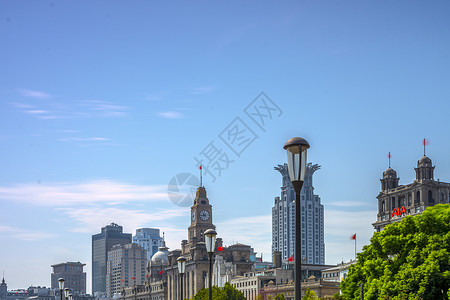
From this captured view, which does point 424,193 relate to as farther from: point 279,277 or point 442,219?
point 442,219

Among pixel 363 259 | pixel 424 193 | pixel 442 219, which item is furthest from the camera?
pixel 424 193

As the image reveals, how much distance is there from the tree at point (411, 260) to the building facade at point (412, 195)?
76.0m

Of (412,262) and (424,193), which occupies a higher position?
(424,193)

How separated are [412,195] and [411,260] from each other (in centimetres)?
8814

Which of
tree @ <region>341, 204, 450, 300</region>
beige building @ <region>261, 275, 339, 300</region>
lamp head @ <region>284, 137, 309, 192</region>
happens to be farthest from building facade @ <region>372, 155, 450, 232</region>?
lamp head @ <region>284, 137, 309, 192</region>

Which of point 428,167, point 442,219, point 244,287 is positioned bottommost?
point 244,287

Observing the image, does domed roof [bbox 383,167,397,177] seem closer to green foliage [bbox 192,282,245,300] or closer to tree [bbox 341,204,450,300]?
green foliage [bbox 192,282,245,300]

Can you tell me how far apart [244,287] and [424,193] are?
2369 inches

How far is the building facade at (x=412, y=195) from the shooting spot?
144 meters

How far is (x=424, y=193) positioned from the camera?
14350 cm

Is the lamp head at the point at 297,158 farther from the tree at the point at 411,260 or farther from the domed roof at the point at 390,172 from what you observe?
the domed roof at the point at 390,172

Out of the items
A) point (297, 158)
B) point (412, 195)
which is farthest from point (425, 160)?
point (297, 158)

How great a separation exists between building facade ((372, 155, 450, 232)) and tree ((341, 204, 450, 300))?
76027 mm

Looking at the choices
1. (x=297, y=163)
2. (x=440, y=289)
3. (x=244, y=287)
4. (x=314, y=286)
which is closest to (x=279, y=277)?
(x=244, y=287)
